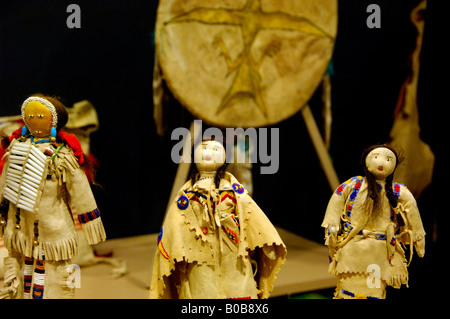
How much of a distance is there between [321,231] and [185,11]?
3.91 feet

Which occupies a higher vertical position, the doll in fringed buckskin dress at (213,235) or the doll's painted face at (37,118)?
the doll's painted face at (37,118)

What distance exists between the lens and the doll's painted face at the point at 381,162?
1631 mm

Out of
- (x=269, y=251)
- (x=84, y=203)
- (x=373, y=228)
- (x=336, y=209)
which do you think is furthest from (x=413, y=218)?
(x=84, y=203)

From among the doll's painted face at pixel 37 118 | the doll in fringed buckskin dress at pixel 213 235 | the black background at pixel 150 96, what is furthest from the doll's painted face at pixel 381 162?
the doll's painted face at pixel 37 118

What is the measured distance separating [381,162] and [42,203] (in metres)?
0.97

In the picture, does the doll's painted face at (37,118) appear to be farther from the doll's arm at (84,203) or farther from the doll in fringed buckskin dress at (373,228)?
the doll in fringed buckskin dress at (373,228)

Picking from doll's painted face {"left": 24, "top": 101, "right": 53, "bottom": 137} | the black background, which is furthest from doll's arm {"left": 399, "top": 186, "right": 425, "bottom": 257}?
doll's painted face {"left": 24, "top": 101, "right": 53, "bottom": 137}

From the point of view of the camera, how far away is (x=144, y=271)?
2336mm

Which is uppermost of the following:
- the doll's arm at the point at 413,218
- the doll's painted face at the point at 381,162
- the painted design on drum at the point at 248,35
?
the painted design on drum at the point at 248,35

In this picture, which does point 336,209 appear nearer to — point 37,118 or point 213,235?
point 213,235

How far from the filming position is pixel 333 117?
2.73m

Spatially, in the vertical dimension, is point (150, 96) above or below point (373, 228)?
above

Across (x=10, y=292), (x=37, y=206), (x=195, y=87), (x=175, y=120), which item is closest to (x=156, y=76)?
(x=195, y=87)

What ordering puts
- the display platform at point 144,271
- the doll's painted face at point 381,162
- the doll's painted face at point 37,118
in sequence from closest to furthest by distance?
the doll's painted face at point 37,118 → the doll's painted face at point 381,162 → the display platform at point 144,271
